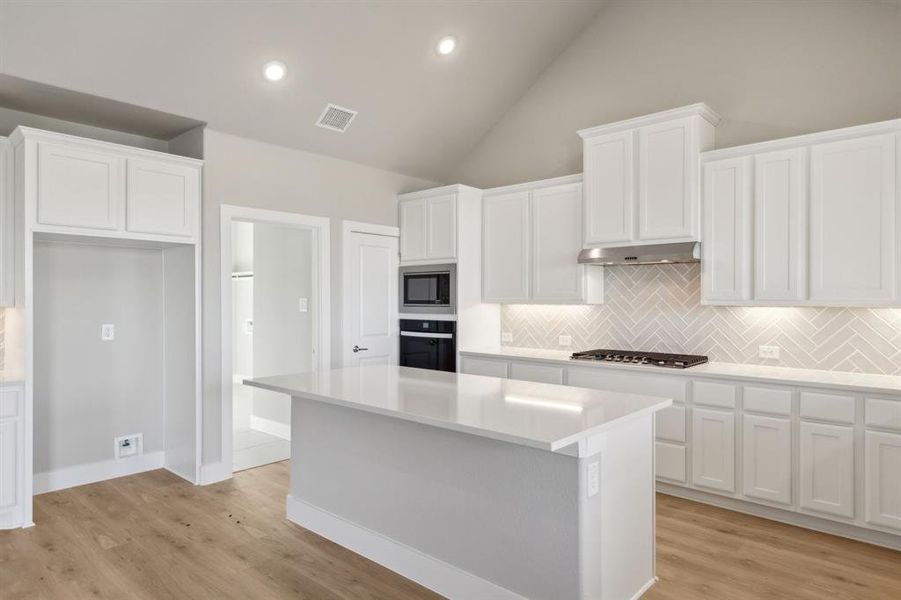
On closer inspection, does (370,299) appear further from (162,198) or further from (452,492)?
(452,492)

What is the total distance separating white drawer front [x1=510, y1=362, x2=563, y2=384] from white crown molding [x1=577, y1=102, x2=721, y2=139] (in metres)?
1.82

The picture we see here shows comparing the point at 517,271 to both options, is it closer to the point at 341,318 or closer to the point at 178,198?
the point at 341,318

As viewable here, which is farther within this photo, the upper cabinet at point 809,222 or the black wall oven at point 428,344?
the black wall oven at point 428,344

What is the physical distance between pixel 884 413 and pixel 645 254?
65.0 inches

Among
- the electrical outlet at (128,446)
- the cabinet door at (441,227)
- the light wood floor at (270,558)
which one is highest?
the cabinet door at (441,227)

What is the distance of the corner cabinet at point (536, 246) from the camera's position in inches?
183

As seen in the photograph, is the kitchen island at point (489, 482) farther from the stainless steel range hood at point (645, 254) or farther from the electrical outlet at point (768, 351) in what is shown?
A: the electrical outlet at point (768, 351)

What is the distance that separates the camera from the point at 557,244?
475 cm

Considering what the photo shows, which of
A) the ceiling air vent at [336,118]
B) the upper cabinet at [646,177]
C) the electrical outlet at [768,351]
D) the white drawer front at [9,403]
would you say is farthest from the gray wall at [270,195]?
the electrical outlet at [768,351]

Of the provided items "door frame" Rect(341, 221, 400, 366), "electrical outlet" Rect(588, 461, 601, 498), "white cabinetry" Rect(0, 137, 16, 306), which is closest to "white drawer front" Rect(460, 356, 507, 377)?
"door frame" Rect(341, 221, 400, 366)

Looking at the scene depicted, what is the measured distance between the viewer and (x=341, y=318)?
5117mm

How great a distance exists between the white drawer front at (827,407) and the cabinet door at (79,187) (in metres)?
4.46

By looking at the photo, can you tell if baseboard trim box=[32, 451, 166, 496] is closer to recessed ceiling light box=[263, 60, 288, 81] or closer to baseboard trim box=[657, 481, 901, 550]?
recessed ceiling light box=[263, 60, 288, 81]

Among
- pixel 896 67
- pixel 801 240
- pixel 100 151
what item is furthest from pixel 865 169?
pixel 100 151
